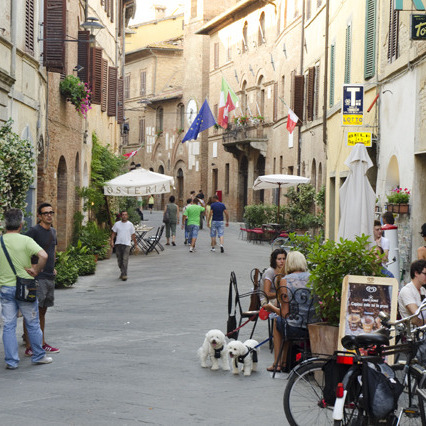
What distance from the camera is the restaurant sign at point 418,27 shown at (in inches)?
476

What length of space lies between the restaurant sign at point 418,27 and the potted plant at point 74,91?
987cm

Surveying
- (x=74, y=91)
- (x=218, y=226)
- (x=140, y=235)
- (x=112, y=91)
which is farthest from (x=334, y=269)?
(x=112, y=91)

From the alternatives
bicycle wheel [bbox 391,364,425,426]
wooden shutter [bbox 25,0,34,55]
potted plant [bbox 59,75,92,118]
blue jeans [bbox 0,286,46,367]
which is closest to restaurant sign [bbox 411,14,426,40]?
blue jeans [bbox 0,286,46,367]

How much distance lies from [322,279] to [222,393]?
1.31m

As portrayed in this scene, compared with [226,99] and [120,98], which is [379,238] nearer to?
[120,98]

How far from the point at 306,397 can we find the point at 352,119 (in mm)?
12243

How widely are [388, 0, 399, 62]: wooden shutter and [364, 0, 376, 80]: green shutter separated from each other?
132 cm

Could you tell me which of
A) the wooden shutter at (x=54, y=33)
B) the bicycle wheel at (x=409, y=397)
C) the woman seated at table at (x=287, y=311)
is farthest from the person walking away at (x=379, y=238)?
the wooden shutter at (x=54, y=33)

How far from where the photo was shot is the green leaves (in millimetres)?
11625

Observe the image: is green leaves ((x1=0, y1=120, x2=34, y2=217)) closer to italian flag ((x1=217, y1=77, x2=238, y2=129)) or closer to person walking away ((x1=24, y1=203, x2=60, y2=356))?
person walking away ((x1=24, y1=203, x2=60, y2=356))

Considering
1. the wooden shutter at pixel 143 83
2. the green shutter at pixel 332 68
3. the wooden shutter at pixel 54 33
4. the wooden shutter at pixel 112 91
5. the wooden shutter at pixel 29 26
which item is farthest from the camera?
the wooden shutter at pixel 143 83

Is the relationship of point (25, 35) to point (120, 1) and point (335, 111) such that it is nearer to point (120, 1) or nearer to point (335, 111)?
point (335, 111)

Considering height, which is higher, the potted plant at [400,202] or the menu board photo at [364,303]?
the potted plant at [400,202]

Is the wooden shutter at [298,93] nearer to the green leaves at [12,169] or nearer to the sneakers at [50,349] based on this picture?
the green leaves at [12,169]
